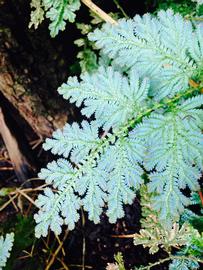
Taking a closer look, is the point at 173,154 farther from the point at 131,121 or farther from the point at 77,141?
the point at 77,141

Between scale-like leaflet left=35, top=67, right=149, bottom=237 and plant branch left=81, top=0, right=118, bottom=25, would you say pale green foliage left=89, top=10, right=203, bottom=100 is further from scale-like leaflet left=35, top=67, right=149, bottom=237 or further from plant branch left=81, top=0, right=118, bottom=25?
plant branch left=81, top=0, right=118, bottom=25

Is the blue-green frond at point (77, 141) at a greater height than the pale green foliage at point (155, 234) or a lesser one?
greater

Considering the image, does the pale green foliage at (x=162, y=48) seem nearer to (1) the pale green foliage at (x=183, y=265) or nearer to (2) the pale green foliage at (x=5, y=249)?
(1) the pale green foliage at (x=183, y=265)

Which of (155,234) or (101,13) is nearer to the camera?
(101,13)

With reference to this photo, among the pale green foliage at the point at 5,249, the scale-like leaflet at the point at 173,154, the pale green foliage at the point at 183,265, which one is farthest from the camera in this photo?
the pale green foliage at the point at 5,249

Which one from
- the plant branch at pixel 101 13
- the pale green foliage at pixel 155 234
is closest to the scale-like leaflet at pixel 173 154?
the pale green foliage at pixel 155 234

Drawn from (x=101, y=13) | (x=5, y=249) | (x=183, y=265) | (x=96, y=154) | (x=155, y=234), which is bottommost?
(x=183, y=265)

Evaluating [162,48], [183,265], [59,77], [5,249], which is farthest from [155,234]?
[59,77]

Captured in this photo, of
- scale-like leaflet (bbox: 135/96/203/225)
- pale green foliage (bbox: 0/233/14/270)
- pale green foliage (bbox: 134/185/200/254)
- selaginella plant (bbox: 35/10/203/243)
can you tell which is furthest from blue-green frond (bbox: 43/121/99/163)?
pale green foliage (bbox: 0/233/14/270)

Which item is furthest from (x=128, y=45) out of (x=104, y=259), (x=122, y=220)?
(x=104, y=259)

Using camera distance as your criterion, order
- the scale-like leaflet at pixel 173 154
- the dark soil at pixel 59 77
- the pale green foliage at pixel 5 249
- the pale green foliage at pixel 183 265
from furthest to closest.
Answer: the dark soil at pixel 59 77
the pale green foliage at pixel 5 249
the pale green foliage at pixel 183 265
the scale-like leaflet at pixel 173 154
